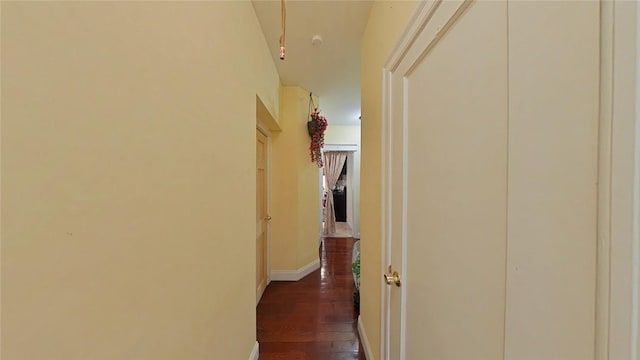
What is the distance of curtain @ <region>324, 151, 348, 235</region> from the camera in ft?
19.3

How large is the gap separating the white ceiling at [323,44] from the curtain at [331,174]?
2.51 meters

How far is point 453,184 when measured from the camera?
2.34 feet

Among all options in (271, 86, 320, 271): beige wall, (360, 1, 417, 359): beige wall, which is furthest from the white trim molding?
(360, 1, 417, 359): beige wall

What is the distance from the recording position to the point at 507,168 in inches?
19.2

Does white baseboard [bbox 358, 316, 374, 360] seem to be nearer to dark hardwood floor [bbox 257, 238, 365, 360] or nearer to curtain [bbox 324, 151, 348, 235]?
dark hardwood floor [bbox 257, 238, 365, 360]

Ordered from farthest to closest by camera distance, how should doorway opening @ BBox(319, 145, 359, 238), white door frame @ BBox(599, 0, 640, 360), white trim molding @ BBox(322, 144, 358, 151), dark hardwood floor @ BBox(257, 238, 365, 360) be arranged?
doorway opening @ BBox(319, 145, 359, 238) → white trim molding @ BBox(322, 144, 358, 151) → dark hardwood floor @ BBox(257, 238, 365, 360) → white door frame @ BBox(599, 0, 640, 360)

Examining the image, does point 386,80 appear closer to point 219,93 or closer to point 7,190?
point 219,93

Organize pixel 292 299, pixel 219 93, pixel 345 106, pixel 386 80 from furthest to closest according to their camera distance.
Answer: pixel 345 106
pixel 292 299
pixel 386 80
pixel 219 93

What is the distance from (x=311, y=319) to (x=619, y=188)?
8.10 ft

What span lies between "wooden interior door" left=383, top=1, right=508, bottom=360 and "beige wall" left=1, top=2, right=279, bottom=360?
83cm

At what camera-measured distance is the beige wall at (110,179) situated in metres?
0.41

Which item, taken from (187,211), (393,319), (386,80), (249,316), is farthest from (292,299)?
(386,80)

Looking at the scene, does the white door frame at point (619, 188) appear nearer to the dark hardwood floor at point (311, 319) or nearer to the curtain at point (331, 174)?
the dark hardwood floor at point (311, 319)

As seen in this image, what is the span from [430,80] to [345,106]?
3.25 m
